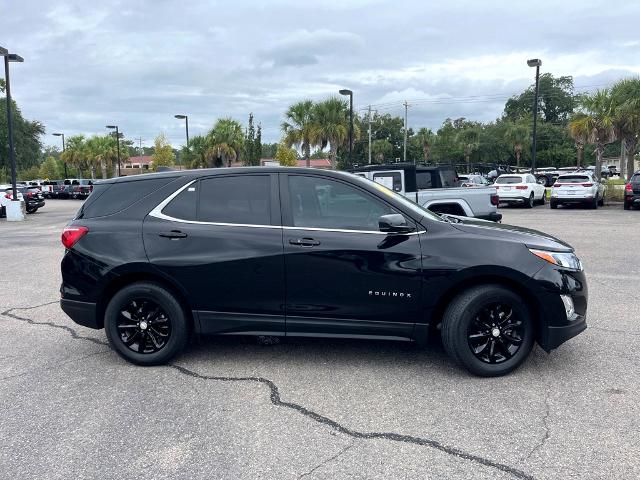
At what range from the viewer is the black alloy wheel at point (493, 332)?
413 centimetres

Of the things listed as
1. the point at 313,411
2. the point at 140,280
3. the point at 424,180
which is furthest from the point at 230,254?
the point at 424,180

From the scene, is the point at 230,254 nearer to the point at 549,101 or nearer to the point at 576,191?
Answer: the point at 576,191

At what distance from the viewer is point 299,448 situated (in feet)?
10.4

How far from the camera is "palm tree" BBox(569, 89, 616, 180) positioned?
91.6 feet

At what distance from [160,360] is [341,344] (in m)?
1.66

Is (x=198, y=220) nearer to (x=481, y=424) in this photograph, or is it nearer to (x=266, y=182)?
(x=266, y=182)

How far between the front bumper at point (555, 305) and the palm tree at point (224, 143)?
37751mm

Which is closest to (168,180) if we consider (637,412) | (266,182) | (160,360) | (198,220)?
(198,220)

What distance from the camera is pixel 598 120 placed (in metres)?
28.4

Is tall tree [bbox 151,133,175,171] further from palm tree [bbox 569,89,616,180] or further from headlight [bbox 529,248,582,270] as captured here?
headlight [bbox 529,248,582,270]

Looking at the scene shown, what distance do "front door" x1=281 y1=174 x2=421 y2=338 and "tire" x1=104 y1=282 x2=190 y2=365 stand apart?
39.4 inches

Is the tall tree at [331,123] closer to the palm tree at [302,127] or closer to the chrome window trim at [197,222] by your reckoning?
the palm tree at [302,127]

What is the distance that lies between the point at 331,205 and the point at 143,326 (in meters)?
1.93

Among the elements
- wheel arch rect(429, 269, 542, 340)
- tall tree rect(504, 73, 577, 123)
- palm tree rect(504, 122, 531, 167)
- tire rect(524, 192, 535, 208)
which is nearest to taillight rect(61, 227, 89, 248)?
wheel arch rect(429, 269, 542, 340)
